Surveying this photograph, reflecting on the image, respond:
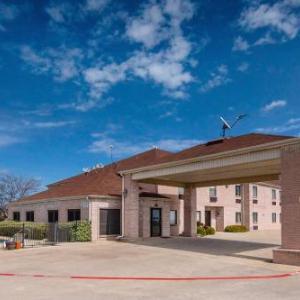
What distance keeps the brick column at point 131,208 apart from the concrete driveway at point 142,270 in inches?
103

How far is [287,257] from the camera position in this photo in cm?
1777

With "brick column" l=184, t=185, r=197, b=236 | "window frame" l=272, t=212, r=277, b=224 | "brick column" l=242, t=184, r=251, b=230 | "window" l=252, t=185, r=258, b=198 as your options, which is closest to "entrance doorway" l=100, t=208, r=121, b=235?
"brick column" l=184, t=185, r=197, b=236

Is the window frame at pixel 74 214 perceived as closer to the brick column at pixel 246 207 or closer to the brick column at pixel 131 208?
the brick column at pixel 131 208

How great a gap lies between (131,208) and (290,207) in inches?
520

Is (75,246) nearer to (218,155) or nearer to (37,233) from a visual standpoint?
(37,233)

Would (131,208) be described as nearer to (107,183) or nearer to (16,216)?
(107,183)

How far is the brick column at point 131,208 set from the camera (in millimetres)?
29156

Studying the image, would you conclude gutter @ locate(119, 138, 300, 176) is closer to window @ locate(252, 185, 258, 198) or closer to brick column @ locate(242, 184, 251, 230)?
brick column @ locate(242, 184, 251, 230)

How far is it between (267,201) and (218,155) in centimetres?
3020

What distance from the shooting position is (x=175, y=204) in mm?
35000

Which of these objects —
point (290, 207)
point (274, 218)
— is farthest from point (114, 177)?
point (274, 218)

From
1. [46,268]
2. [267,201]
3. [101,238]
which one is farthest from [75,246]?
[267,201]

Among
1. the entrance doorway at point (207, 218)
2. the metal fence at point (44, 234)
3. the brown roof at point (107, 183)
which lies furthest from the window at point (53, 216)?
the entrance doorway at point (207, 218)

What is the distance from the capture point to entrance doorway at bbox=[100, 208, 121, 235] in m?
29.7
